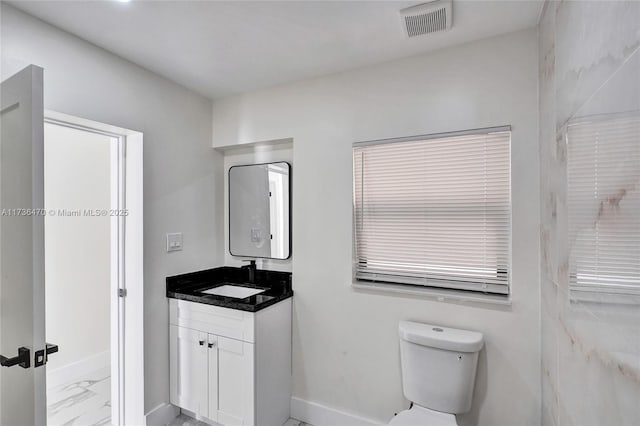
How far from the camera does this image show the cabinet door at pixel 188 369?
205 centimetres

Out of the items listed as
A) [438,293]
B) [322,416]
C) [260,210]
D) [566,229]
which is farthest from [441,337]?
[260,210]

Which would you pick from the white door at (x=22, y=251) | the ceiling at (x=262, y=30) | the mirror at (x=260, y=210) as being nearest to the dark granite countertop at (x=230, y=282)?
the mirror at (x=260, y=210)

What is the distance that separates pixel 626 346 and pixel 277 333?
69.3 inches

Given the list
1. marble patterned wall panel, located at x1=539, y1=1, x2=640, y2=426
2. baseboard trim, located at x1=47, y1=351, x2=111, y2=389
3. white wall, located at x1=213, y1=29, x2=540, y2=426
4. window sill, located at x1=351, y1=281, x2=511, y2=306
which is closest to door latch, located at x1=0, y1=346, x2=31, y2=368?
white wall, located at x1=213, y1=29, x2=540, y2=426

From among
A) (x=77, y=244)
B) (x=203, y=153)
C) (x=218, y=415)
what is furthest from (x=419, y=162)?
(x=77, y=244)

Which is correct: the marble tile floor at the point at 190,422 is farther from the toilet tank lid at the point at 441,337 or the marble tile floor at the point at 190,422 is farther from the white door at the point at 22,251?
the white door at the point at 22,251

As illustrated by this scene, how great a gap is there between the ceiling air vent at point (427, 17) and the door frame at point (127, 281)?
1.69m

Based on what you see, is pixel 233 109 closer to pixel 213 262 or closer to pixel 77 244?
pixel 213 262

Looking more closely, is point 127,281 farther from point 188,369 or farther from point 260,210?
point 260,210

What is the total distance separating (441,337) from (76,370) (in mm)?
2911

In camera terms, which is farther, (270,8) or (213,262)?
(213,262)

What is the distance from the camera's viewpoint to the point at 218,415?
1993mm

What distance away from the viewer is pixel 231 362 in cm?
Result: 195

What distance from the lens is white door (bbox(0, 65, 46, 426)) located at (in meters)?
1.04
